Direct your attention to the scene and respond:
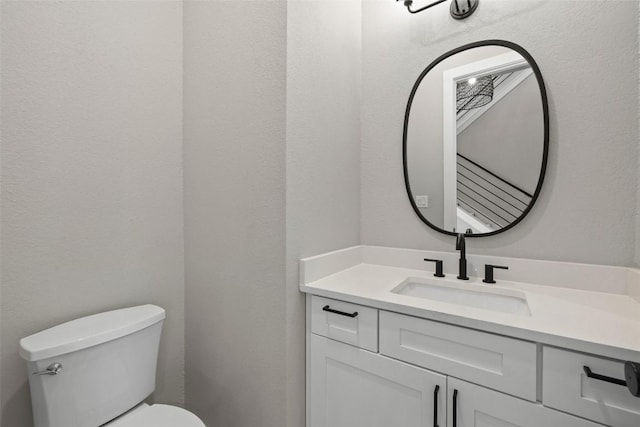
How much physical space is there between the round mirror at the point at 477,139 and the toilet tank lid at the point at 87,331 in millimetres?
1338

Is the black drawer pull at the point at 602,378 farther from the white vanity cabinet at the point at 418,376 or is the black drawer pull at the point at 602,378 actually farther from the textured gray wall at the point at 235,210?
the textured gray wall at the point at 235,210

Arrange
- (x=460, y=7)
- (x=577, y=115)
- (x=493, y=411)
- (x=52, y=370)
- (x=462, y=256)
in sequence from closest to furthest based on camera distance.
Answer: (x=493, y=411), (x=52, y=370), (x=577, y=115), (x=462, y=256), (x=460, y=7)

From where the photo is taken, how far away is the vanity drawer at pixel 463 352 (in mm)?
799

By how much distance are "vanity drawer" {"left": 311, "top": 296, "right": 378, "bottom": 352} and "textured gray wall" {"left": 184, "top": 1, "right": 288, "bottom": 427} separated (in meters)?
0.14

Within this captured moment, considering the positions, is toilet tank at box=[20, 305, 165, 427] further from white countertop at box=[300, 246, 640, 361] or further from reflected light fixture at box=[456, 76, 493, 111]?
reflected light fixture at box=[456, 76, 493, 111]

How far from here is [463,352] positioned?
89 cm

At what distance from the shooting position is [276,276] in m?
1.18

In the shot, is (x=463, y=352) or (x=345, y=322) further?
(x=345, y=322)

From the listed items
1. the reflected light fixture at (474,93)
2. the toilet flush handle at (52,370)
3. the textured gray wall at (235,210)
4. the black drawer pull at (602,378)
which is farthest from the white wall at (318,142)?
the black drawer pull at (602,378)

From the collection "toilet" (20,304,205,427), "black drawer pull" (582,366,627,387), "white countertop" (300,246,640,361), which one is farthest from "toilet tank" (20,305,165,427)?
"black drawer pull" (582,366,627,387)

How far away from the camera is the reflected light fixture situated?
52.7 inches

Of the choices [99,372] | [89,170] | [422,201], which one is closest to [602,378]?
[422,201]

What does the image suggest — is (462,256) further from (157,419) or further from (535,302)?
(157,419)

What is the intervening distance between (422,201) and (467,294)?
49 cm
